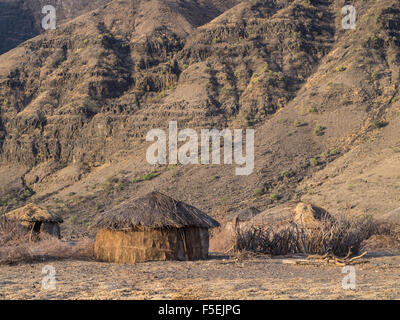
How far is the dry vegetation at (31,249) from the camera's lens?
12992 millimetres

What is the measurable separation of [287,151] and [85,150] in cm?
1979

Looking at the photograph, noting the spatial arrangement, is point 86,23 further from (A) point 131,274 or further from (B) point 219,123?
(A) point 131,274

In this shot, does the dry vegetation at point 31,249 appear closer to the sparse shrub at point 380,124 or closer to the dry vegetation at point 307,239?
the dry vegetation at point 307,239

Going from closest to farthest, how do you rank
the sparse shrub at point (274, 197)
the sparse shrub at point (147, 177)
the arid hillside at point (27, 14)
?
1. the sparse shrub at point (274, 197)
2. the sparse shrub at point (147, 177)
3. the arid hillside at point (27, 14)

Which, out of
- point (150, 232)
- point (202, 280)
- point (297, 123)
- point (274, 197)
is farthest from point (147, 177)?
point (202, 280)

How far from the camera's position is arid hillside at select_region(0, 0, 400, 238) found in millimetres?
35969

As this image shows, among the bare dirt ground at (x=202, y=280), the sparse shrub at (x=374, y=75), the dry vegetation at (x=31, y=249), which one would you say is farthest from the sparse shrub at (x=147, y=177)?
the bare dirt ground at (x=202, y=280)

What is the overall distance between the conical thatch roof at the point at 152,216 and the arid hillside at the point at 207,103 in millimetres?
17784

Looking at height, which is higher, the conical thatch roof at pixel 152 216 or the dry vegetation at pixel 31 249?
the conical thatch roof at pixel 152 216

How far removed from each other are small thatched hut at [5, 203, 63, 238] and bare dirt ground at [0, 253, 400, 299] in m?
7.36

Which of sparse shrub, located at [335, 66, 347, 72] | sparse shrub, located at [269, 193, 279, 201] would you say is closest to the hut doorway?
sparse shrub, located at [269, 193, 279, 201]
